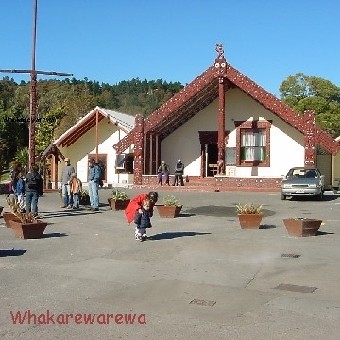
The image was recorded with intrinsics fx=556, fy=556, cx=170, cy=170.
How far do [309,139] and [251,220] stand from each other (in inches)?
593

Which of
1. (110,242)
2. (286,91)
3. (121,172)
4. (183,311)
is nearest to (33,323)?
(183,311)

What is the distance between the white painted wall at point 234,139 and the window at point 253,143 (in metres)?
0.26

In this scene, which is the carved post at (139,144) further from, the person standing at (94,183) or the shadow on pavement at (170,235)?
the shadow on pavement at (170,235)

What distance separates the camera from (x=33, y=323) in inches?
246

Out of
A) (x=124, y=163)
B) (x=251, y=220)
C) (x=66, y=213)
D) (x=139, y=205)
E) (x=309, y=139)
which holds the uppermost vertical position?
(x=309, y=139)

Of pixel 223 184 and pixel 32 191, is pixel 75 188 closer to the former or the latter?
pixel 32 191

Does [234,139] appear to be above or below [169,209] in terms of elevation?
above

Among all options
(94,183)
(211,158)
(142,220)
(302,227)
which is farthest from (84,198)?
(211,158)

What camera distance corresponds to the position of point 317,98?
53.7m

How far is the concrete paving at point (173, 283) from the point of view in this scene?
611 cm

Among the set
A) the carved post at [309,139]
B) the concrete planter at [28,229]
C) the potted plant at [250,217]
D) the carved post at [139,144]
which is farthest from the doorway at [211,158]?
the concrete planter at [28,229]

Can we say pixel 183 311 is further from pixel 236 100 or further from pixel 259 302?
pixel 236 100

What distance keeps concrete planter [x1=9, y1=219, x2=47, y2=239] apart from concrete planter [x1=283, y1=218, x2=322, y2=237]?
5.71 meters

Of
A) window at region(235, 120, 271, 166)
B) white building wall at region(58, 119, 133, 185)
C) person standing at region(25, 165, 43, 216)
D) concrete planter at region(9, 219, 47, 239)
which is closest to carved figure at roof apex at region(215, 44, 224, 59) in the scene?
window at region(235, 120, 271, 166)
